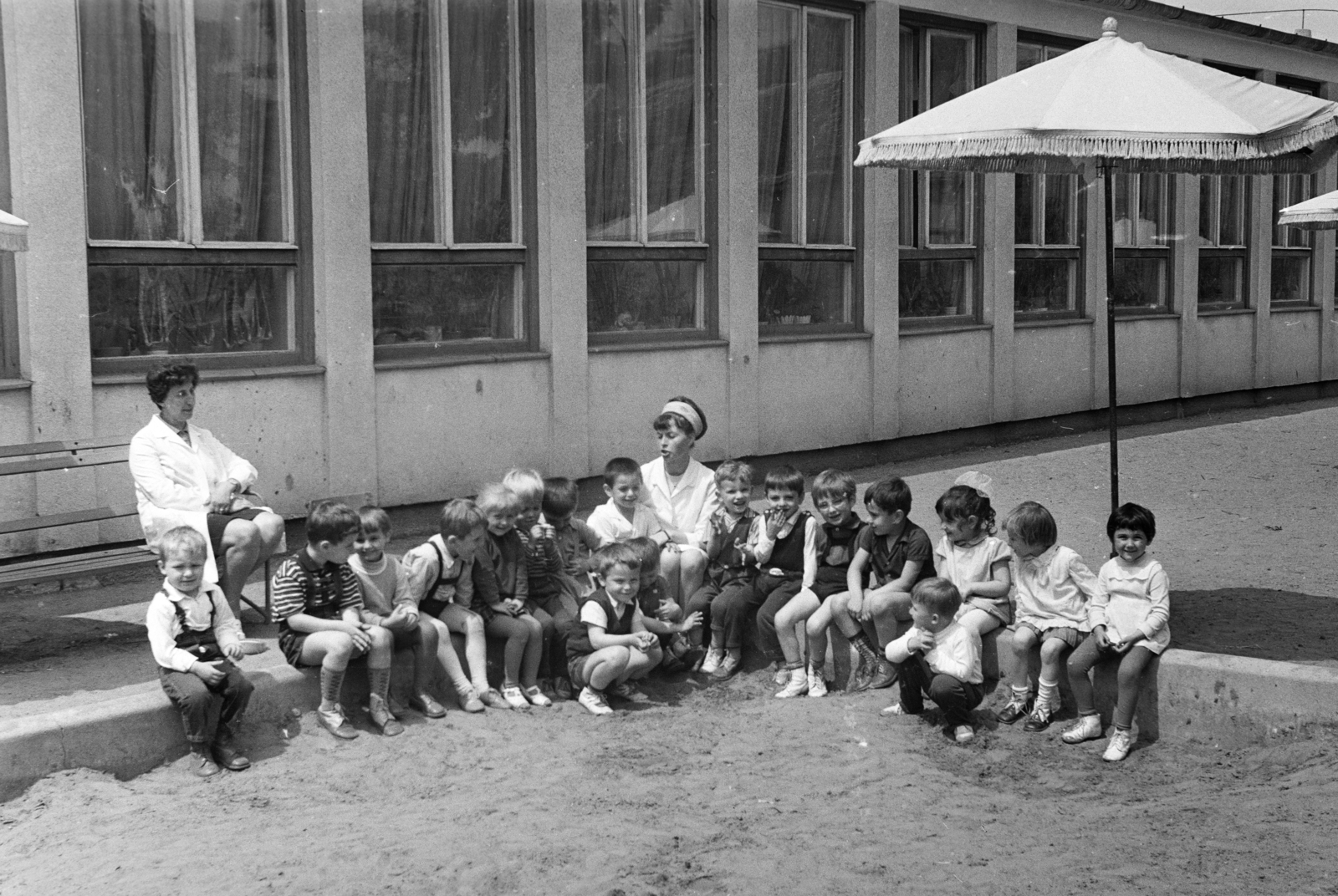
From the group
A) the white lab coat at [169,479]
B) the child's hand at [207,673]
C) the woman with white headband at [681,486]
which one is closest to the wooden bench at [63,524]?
the white lab coat at [169,479]

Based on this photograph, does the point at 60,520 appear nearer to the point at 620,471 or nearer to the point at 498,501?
the point at 498,501

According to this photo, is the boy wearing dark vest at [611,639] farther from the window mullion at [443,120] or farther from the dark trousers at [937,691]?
the window mullion at [443,120]

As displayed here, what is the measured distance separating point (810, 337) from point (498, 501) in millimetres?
5973

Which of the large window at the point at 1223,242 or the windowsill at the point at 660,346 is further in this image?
the large window at the point at 1223,242

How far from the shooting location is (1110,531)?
6.45 meters

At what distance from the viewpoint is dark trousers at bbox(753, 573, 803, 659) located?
7172 millimetres

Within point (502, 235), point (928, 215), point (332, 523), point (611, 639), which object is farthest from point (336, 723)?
point (928, 215)

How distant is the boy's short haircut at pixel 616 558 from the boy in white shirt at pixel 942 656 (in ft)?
3.76

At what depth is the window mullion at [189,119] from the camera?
28.9 feet

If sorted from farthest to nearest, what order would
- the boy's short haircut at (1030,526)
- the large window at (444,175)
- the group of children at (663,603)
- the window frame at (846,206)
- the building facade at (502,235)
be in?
the window frame at (846,206) < the large window at (444,175) < the building facade at (502,235) < the boy's short haircut at (1030,526) < the group of children at (663,603)

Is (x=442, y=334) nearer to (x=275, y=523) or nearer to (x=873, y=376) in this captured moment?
(x=275, y=523)

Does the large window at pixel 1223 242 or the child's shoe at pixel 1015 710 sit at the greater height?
the large window at pixel 1223 242

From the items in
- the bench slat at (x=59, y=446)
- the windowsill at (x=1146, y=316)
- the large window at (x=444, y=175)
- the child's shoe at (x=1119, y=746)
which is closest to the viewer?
the child's shoe at (x=1119, y=746)

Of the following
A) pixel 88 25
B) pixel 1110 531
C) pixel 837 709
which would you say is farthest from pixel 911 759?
pixel 88 25
